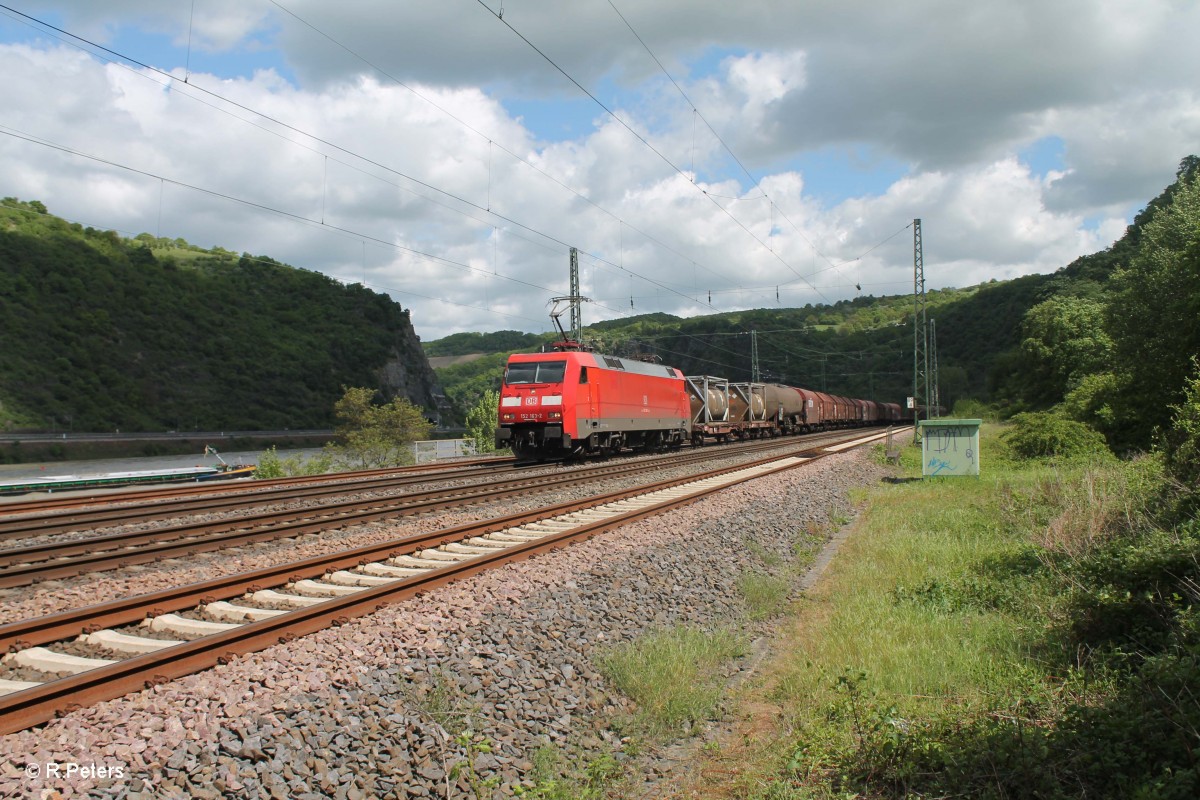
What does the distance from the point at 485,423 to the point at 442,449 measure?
95.7 inches

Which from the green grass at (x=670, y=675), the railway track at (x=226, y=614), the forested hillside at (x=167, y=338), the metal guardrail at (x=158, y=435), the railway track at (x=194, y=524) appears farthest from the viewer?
the forested hillside at (x=167, y=338)

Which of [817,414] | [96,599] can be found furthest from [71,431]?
[96,599]

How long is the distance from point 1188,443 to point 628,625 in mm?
7068

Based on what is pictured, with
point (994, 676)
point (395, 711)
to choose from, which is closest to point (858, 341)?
point (994, 676)

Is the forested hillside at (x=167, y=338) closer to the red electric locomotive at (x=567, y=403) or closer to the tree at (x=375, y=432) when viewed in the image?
the tree at (x=375, y=432)

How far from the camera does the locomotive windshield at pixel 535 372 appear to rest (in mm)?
23469

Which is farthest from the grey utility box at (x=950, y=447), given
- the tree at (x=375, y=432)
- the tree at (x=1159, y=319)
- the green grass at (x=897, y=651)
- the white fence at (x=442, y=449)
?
the tree at (x=375, y=432)

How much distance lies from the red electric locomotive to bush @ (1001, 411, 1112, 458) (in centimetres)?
1185

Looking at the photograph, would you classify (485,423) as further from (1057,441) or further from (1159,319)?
(1159,319)

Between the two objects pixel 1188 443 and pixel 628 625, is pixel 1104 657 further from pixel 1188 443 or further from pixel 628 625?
pixel 1188 443

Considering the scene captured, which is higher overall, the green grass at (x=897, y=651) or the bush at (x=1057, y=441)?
the bush at (x=1057, y=441)

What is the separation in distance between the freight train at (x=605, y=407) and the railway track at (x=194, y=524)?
4960 mm

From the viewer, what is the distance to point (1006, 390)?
69.2 m

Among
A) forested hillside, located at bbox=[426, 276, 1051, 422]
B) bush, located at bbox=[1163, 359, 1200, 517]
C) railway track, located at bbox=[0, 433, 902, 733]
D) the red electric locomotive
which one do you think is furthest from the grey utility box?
forested hillside, located at bbox=[426, 276, 1051, 422]
